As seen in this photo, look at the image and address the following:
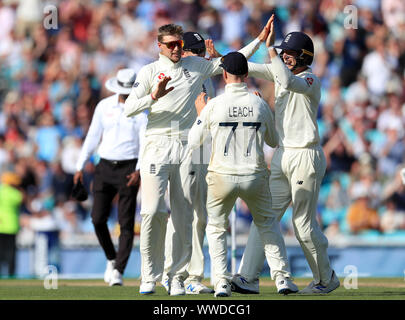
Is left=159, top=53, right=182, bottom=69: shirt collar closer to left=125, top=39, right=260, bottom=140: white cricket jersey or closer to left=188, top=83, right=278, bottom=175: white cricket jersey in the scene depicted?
left=125, top=39, right=260, bottom=140: white cricket jersey

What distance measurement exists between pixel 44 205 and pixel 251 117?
10.1 metres

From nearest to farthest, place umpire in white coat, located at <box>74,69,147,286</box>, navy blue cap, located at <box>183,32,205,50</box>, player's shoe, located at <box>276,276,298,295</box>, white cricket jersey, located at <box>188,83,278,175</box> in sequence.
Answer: white cricket jersey, located at <box>188,83,278,175</box>, player's shoe, located at <box>276,276,298,295</box>, navy blue cap, located at <box>183,32,205,50</box>, umpire in white coat, located at <box>74,69,147,286</box>

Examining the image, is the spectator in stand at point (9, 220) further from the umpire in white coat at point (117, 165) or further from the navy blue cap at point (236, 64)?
the navy blue cap at point (236, 64)

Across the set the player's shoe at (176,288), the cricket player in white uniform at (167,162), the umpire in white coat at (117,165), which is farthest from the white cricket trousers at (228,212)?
the umpire in white coat at (117,165)

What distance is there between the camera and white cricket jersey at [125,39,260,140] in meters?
9.89

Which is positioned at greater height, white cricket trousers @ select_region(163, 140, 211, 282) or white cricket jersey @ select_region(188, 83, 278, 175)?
white cricket jersey @ select_region(188, 83, 278, 175)

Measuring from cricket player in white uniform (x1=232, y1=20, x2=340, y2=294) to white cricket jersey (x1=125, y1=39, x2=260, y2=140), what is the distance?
0.87 m

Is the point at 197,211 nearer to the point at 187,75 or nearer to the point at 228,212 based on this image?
the point at 228,212

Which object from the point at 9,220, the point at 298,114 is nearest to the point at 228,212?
the point at 298,114

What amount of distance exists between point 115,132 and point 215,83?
7.23 metres

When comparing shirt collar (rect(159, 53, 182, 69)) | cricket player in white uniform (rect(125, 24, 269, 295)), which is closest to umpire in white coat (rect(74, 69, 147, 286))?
cricket player in white uniform (rect(125, 24, 269, 295))

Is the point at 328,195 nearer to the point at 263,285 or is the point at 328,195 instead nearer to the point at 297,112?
the point at 263,285

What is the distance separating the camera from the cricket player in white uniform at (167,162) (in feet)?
32.3

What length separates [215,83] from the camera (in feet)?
64.1
